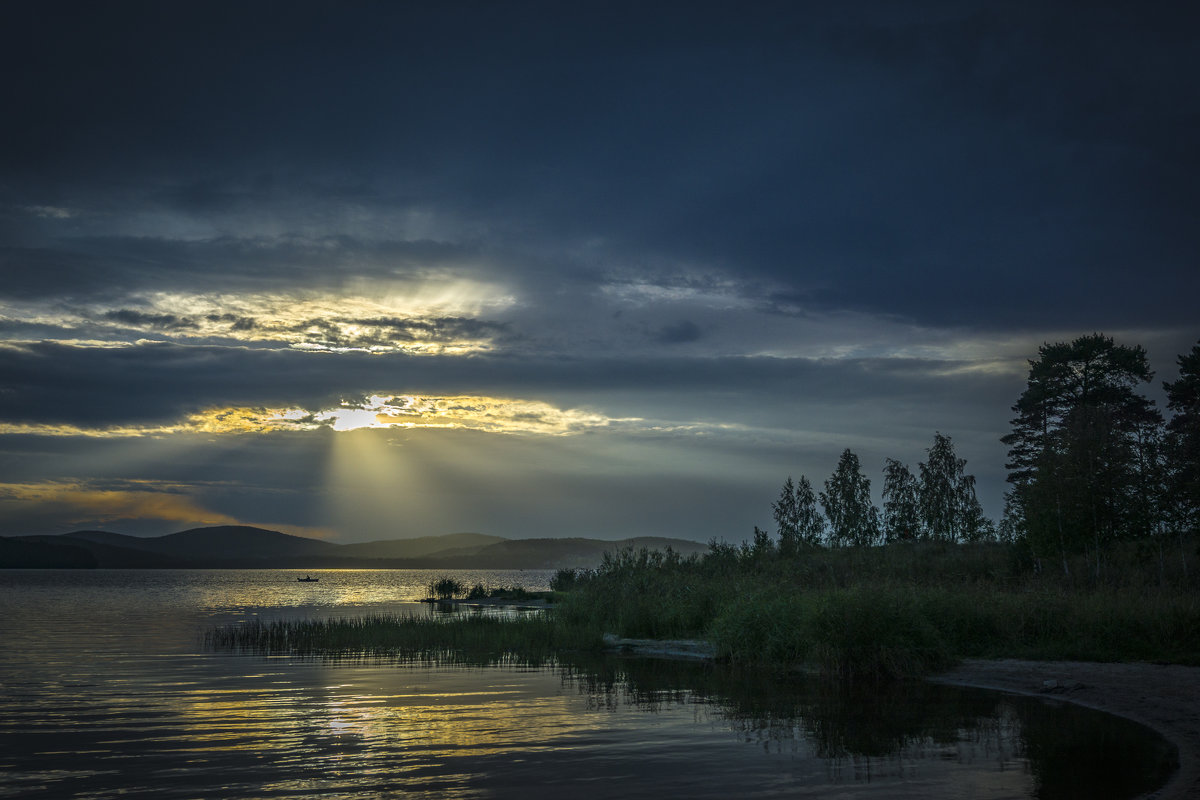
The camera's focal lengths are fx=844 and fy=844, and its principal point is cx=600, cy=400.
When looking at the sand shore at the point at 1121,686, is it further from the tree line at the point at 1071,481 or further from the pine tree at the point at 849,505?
the pine tree at the point at 849,505

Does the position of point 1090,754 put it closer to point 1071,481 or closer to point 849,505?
point 1071,481

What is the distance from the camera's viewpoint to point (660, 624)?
34.0 m

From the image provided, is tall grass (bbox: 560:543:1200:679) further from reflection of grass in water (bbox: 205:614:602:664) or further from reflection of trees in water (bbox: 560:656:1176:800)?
reflection of grass in water (bbox: 205:614:602:664)

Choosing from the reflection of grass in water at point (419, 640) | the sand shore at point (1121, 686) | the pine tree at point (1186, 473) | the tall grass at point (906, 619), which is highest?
the pine tree at point (1186, 473)

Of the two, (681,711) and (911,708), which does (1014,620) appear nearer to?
(911,708)

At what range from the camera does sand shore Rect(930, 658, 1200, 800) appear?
15.7 meters

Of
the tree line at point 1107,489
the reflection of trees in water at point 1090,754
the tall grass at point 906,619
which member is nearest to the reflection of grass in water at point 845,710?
the reflection of trees in water at point 1090,754

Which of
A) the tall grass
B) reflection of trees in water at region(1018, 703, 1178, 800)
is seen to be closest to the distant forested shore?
the tall grass

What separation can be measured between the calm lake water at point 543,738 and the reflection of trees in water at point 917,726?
6cm

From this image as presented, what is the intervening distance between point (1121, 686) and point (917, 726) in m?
6.75

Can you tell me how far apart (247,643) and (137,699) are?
1478 centimetres

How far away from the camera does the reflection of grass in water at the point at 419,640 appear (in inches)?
1293

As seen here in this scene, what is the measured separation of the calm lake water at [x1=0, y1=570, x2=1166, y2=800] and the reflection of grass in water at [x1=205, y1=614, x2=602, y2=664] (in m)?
6.02

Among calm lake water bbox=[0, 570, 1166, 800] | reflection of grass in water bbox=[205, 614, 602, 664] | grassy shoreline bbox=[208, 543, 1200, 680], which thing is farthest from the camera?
reflection of grass in water bbox=[205, 614, 602, 664]
